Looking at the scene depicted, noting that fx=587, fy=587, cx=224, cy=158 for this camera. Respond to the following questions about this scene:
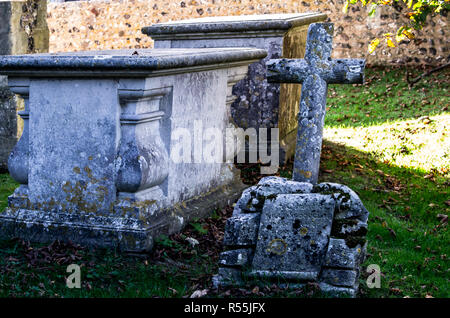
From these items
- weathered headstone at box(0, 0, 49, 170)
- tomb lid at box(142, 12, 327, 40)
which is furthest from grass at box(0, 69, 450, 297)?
tomb lid at box(142, 12, 327, 40)

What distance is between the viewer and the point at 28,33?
7.23 m

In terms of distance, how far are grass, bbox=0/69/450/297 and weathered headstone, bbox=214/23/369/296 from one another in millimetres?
156

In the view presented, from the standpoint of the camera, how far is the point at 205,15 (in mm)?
15289

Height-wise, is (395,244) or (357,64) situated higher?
(357,64)

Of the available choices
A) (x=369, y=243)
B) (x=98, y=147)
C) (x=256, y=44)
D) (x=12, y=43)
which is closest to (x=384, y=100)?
(x=256, y=44)

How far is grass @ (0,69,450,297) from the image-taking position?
3.75m

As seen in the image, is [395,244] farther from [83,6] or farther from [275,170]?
[83,6]

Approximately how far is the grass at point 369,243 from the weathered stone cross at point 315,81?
2.90 ft

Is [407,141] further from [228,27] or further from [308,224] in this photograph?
[308,224]

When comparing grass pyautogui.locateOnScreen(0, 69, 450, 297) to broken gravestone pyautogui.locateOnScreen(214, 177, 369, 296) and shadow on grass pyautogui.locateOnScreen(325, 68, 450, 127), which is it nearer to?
broken gravestone pyautogui.locateOnScreen(214, 177, 369, 296)

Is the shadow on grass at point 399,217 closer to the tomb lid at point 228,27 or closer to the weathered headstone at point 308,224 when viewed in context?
the weathered headstone at point 308,224
